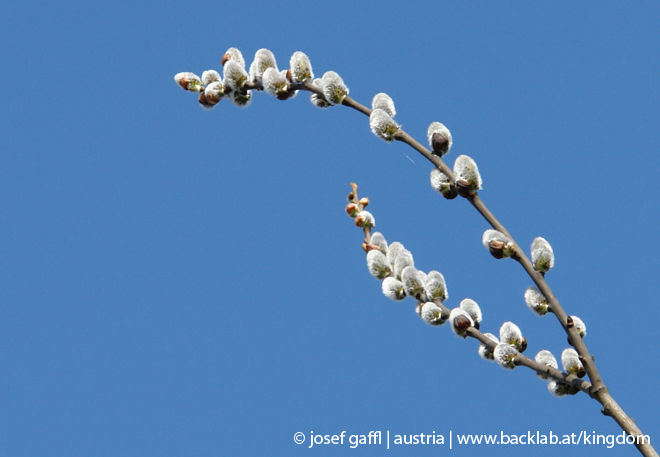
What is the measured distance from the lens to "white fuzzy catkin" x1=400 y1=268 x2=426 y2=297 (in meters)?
2.40

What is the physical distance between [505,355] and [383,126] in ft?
2.99

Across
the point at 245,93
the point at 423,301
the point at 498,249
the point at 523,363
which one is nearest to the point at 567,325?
the point at 523,363

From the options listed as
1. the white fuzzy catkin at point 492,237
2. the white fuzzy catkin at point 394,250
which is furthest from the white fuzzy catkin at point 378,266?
the white fuzzy catkin at point 492,237

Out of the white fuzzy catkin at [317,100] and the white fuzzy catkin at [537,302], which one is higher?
the white fuzzy catkin at [317,100]

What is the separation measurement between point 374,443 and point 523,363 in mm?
797

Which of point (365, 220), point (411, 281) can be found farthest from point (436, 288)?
point (365, 220)

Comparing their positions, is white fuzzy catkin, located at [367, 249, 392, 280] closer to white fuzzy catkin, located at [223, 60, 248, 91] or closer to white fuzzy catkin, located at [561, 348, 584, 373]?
white fuzzy catkin, located at [561, 348, 584, 373]

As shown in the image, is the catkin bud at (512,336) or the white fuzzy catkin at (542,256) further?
the catkin bud at (512,336)

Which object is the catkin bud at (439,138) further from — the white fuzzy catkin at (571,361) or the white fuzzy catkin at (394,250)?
the white fuzzy catkin at (571,361)

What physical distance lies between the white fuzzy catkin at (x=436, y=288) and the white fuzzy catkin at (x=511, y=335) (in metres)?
0.24

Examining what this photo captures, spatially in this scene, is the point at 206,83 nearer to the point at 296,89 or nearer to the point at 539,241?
the point at 296,89

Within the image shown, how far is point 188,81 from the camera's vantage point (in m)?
2.74

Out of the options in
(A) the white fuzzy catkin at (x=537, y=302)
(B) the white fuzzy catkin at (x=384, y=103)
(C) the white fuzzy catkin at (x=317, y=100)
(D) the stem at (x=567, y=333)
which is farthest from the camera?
(C) the white fuzzy catkin at (x=317, y=100)

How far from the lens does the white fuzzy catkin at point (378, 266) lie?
8.19ft
